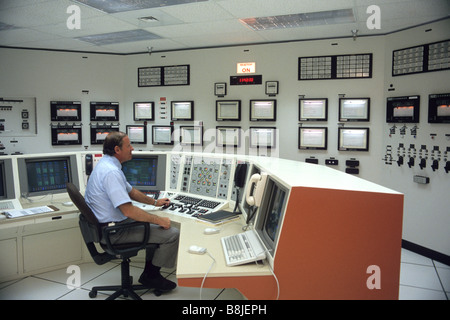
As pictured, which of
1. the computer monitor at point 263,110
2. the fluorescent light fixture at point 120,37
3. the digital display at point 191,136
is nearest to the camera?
the fluorescent light fixture at point 120,37

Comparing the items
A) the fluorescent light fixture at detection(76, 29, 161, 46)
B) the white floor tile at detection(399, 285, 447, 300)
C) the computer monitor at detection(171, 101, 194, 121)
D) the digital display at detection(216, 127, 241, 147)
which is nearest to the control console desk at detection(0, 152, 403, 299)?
the white floor tile at detection(399, 285, 447, 300)

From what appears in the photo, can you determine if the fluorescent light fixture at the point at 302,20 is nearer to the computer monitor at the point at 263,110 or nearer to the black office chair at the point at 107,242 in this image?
the computer monitor at the point at 263,110

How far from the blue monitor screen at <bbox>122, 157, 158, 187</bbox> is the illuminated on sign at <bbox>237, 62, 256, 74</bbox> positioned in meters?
2.08

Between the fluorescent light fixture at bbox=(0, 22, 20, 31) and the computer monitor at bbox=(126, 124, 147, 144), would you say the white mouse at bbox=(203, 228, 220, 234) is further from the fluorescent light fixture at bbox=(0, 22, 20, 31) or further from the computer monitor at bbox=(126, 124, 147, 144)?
the fluorescent light fixture at bbox=(0, 22, 20, 31)

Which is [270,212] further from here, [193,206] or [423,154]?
[423,154]

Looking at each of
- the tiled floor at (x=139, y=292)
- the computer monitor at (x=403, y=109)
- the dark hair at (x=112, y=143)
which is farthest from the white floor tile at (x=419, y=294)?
the dark hair at (x=112, y=143)

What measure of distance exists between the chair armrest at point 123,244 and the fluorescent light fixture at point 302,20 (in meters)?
2.51

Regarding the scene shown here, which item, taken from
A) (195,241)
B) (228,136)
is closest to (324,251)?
(195,241)

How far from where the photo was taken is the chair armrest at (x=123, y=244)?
2.28 metres

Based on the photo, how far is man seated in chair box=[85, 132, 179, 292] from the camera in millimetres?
2262

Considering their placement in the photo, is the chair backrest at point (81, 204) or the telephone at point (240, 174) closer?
the chair backrest at point (81, 204)

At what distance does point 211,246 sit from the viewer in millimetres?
1918

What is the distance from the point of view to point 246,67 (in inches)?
183

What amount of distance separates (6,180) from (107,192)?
1.25m
